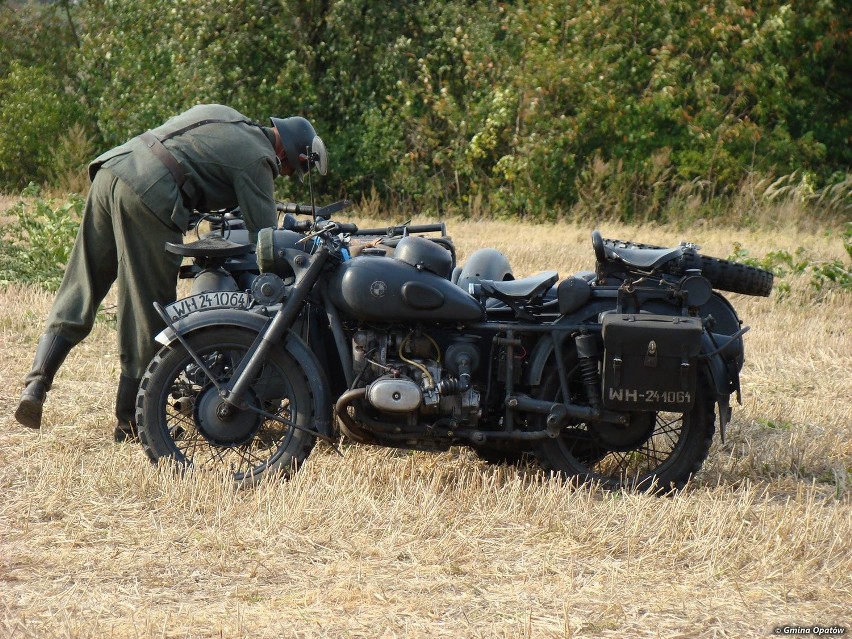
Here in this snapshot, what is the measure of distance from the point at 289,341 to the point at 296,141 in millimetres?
1379

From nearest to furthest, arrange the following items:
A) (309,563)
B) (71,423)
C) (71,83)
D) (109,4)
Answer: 1. (309,563)
2. (71,423)
3. (109,4)
4. (71,83)

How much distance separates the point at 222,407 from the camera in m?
4.98

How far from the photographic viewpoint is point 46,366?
558cm

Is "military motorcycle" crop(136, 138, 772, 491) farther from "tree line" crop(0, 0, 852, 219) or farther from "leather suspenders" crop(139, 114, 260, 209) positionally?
"tree line" crop(0, 0, 852, 219)

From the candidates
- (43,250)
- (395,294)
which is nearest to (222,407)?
(395,294)

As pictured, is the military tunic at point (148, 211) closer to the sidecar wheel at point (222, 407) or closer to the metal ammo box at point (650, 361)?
Answer: the sidecar wheel at point (222, 407)

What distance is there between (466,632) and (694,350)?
1823 millimetres

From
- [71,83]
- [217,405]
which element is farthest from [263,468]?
[71,83]

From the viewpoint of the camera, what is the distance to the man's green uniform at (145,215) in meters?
5.48

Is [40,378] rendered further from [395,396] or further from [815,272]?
[815,272]

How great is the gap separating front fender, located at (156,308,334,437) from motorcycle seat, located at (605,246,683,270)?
1428 mm

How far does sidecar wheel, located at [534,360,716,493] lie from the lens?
501 cm

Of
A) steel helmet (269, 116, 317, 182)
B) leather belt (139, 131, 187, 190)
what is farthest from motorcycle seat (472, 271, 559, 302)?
leather belt (139, 131, 187, 190)

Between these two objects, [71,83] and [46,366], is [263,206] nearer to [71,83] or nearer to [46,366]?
[46,366]
